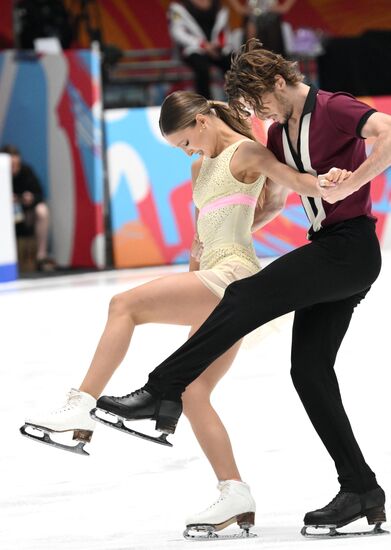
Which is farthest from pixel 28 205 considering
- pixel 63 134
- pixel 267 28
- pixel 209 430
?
pixel 209 430

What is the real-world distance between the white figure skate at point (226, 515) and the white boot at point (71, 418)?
0.39 m

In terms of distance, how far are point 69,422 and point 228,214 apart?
0.76 meters

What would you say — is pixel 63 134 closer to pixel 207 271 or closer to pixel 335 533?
pixel 207 271

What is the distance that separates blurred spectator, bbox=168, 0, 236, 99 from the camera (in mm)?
12141

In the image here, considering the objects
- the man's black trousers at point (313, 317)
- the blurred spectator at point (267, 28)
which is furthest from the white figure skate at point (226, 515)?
the blurred spectator at point (267, 28)

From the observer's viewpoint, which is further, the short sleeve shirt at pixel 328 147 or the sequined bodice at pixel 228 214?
the sequined bodice at pixel 228 214

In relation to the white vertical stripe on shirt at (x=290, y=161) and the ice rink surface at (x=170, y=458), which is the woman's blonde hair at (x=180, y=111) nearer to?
the white vertical stripe on shirt at (x=290, y=161)

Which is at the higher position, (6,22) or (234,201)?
(6,22)

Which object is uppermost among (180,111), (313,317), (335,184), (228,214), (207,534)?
(180,111)

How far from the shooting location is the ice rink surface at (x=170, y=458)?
3674 mm

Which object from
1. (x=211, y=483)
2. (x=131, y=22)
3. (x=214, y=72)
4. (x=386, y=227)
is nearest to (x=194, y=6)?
(x=214, y=72)

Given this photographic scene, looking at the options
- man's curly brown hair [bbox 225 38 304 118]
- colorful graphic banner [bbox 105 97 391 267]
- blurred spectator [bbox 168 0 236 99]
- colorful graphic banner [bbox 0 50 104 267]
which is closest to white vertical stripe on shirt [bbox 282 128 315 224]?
man's curly brown hair [bbox 225 38 304 118]

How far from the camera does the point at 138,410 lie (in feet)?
11.2

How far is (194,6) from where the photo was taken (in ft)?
39.9
